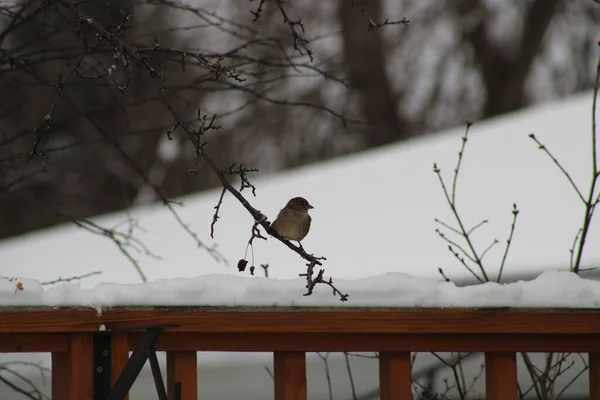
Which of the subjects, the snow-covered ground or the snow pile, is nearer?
the snow pile

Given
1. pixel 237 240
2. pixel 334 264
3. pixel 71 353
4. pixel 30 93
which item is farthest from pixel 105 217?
pixel 30 93

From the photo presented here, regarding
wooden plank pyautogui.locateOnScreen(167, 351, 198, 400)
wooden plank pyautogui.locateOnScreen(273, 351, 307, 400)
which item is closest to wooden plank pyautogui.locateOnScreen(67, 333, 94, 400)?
wooden plank pyautogui.locateOnScreen(167, 351, 198, 400)

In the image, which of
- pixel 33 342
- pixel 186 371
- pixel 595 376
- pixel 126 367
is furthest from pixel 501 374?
pixel 33 342

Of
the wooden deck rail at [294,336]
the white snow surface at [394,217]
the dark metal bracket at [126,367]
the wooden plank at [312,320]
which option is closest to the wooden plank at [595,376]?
the wooden deck rail at [294,336]

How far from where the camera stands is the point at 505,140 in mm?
5949

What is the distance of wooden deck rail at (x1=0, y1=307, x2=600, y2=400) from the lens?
2.41m

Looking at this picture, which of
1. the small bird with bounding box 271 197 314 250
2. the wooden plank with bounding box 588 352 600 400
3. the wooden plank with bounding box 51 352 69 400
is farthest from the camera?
the small bird with bounding box 271 197 314 250

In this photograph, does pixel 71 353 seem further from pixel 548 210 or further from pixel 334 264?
pixel 548 210

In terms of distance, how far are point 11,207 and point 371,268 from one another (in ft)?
48.4

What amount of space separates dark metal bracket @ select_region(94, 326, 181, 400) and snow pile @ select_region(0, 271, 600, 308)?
9 cm

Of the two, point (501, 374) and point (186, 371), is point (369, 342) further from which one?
point (186, 371)

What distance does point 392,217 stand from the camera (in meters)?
5.20

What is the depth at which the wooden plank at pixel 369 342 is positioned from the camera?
2506 mm

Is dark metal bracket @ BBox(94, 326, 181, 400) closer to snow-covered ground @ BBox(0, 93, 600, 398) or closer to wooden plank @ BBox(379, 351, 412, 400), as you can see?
wooden plank @ BBox(379, 351, 412, 400)
